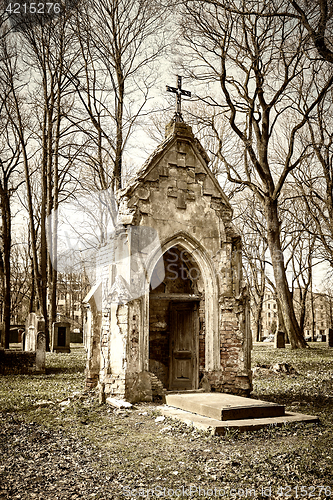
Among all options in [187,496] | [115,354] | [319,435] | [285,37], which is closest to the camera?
[187,496]

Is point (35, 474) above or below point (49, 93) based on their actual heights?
below

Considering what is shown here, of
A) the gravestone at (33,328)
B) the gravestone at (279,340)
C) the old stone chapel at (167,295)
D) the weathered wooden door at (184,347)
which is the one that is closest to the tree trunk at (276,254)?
the gravestone at (279,340)

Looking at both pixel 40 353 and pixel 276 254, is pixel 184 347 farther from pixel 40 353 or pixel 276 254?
pixel 276 254

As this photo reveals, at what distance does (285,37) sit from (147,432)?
15.6 metres

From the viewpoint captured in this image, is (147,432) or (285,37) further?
(285,37)

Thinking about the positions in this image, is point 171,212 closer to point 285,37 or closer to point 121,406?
point 121,406

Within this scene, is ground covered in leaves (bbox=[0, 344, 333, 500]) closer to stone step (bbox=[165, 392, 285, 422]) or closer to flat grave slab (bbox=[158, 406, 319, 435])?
flat grave slab (bbox=[158, 406, 319, 435])

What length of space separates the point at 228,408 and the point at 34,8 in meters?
15.6

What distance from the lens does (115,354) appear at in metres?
10.0

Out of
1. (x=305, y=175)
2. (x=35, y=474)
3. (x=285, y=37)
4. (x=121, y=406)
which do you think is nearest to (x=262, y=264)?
(x=305, y=175)

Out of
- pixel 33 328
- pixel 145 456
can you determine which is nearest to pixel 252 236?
pixel 33 328

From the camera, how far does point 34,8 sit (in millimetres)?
16703

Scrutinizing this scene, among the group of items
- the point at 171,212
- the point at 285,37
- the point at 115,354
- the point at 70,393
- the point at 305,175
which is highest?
the point at 285,37

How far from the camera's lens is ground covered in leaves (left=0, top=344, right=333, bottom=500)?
192 inches
